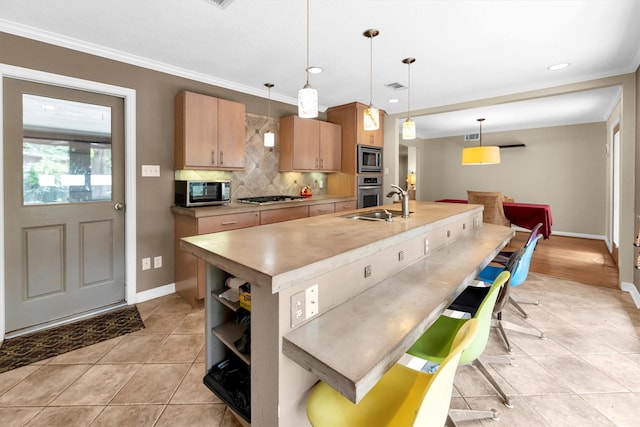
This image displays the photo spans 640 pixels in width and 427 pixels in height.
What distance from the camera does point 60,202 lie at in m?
2.69

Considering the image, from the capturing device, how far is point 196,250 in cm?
135

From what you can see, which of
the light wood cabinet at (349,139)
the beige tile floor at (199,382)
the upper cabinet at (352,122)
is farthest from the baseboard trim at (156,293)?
the upper cabinet at (352,122)

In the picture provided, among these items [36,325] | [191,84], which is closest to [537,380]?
[36,325]

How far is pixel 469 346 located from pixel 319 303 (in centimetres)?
71

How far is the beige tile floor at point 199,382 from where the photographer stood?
1635 mm

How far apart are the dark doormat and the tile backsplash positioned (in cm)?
161

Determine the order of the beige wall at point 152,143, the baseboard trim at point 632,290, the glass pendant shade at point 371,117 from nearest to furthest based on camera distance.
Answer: the glass pendant shade at point 371,117
the beige wall at point 152,143
the baseboard trim at point 632,290

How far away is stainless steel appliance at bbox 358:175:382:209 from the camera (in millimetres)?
4887

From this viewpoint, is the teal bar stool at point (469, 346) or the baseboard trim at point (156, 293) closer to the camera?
the teal bar stool at point (469, 346)

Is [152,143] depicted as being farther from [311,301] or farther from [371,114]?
[311,301]

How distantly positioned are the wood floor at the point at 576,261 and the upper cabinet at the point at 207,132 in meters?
4.27

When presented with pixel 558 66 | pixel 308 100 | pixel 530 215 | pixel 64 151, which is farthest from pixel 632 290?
pixel 64 151

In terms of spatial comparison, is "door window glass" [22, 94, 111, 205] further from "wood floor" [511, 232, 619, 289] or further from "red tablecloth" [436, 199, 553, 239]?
"red tablecloth" [436, 199, 553, 239]

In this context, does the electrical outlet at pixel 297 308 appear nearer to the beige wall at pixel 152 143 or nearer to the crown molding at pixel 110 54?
the beige wall at pixel 152 143
